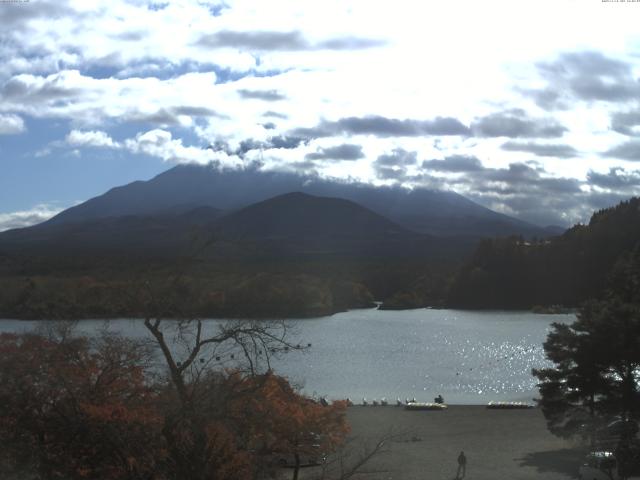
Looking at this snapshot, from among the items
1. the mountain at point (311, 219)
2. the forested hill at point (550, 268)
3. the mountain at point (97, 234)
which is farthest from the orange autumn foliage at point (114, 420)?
the mountain at point (311, 219)

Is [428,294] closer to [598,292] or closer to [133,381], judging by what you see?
[598,292]

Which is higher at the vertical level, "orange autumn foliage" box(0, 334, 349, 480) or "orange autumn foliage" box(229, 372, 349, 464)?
"orange autumn foliage" box(0, 334, 349, 480)

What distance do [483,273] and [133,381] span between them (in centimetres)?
7817

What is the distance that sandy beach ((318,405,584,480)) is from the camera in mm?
15633

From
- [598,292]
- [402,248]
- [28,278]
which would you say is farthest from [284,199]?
[28,278]

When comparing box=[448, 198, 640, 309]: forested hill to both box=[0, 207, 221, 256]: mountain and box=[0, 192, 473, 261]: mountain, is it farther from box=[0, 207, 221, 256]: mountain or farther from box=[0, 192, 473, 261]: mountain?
box=[0, 207, 221, 256]: mountain

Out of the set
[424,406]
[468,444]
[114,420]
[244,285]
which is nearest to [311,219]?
[244,285]

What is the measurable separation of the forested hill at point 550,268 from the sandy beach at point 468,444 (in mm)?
59793

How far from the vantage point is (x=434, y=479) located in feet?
49.3

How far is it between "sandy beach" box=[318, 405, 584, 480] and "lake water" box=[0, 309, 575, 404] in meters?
2.86

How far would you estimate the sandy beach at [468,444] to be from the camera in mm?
15633

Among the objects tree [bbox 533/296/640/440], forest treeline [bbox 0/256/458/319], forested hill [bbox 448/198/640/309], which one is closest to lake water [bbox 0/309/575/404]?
forest treeline [bbox 0/256/458/319]

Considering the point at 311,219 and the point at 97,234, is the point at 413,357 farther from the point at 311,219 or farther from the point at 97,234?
the point at 311,219

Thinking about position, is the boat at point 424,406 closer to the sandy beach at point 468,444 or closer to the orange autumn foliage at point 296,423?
the sandy beach at point 468,444
